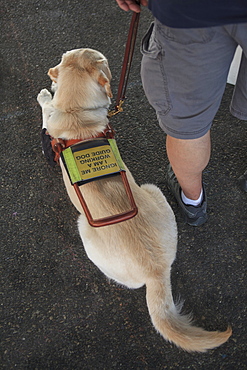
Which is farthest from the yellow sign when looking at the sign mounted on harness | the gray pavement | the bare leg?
the gray pavement

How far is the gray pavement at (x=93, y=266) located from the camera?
1.95m

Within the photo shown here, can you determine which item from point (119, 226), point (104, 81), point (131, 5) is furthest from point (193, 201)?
point (131, 5)

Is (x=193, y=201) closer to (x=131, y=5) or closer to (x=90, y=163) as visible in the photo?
(x=90, y=163)

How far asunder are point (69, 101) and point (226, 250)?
4.52 ft

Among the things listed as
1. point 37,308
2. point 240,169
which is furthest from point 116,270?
point 240,169

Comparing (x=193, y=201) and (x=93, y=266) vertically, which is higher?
(x=193, y=201)

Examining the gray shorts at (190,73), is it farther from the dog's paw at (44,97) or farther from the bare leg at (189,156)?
the dog's paw at (44,97)

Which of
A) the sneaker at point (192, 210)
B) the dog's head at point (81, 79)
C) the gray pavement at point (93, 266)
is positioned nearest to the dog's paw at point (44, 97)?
the gray pavement at point (93, 266)

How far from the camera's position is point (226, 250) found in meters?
2.19

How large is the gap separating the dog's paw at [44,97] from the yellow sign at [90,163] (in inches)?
41.0

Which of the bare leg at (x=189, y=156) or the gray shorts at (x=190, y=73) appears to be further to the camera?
the bare leg at (x=189, y=156)

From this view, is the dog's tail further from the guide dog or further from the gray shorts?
the gray shorts

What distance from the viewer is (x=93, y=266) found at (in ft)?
7.18

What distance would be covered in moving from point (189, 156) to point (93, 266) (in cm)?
99
